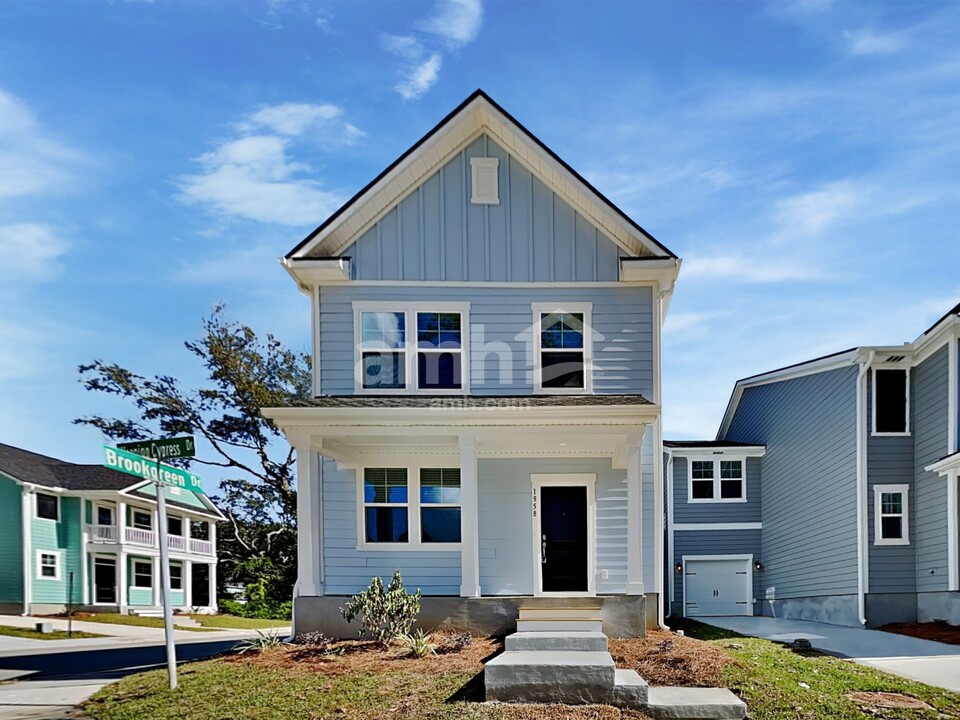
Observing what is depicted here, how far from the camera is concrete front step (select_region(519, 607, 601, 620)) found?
13102mm

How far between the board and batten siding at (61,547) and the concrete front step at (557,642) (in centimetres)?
2734

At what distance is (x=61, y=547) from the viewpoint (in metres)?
33.8

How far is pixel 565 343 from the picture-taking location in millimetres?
15188

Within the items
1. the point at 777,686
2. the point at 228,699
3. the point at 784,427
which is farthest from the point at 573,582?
the point at 784,427

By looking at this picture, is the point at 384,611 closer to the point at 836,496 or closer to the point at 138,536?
the point at 836,496

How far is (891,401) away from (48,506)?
3043cm

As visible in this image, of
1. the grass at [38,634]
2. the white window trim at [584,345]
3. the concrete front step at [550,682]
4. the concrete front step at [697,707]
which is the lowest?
the grass at [38,634]

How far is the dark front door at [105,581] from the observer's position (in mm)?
35031

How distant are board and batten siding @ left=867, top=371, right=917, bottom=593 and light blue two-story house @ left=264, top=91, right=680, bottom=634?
7420 millimetres

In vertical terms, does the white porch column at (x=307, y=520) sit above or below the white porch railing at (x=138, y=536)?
above

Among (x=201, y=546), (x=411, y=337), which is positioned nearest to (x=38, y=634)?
(x=201, y=546)

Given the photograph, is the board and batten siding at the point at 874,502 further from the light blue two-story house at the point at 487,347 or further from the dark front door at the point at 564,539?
the dark front door at the point at 564,539

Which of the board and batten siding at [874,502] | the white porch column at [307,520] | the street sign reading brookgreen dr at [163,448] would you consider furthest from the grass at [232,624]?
the street sign reading brookgreen dr at [163,448]

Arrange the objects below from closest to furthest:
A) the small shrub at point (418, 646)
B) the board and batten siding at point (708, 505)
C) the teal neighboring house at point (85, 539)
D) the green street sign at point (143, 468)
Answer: the green street sign at point (143, 468), the small shrub at point (418, 646), the board and batten siding at point (708, 505), the teal neighboring house at point (85, 539)
